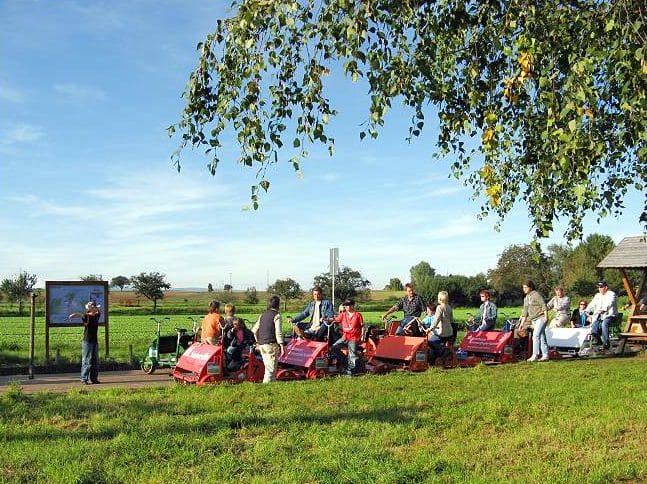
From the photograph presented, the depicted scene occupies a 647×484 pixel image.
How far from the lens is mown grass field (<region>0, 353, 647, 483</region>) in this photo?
20.1ft

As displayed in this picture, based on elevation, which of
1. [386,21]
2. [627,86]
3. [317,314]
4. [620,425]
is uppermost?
[386,21]

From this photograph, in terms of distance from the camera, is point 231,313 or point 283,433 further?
point 231,313

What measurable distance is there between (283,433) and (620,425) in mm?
3591

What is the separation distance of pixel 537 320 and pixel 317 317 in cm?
480

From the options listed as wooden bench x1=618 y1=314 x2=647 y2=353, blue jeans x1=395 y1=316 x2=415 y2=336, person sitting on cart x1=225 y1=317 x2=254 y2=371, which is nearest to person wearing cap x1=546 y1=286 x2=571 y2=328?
wooden bench x1=618 y1=314 x2=647 y2=353

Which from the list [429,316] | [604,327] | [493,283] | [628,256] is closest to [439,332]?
[429,316]

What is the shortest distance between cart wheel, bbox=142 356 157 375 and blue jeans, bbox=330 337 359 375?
378 cm

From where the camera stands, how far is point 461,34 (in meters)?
7.50

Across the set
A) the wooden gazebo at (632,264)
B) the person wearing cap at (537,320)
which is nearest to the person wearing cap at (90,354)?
the person wearing cap at (537,320)

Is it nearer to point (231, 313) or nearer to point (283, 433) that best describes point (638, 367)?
point (231, 313)

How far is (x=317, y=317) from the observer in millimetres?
14922

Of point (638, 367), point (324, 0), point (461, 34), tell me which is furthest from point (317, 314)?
point (324, 0)

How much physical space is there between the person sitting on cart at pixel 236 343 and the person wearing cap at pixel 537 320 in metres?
6.33

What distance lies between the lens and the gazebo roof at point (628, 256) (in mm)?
21484
